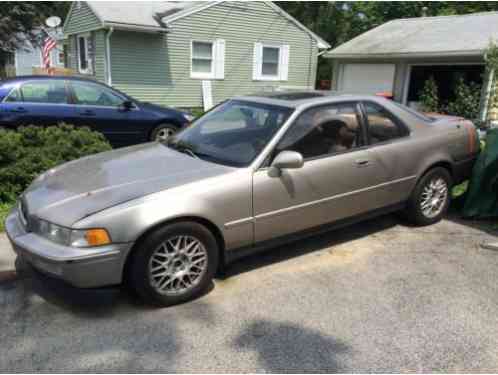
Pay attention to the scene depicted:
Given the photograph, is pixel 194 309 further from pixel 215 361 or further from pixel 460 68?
pixel 460 68

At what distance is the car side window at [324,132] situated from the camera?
161 inches

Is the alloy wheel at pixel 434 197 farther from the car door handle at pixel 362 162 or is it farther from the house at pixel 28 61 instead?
the house at pixel 28 61

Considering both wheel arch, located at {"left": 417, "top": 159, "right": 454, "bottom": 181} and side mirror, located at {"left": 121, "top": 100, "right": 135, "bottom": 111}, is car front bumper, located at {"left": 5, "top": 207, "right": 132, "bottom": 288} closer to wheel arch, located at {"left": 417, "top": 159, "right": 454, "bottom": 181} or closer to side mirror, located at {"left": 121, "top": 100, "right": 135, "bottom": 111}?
wheel arch, located at {"left": 417, "top": 159, "right": 454, "bottom": 181}

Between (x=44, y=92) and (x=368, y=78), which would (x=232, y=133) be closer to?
(x=44, y=92)

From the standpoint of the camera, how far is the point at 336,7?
109 feet

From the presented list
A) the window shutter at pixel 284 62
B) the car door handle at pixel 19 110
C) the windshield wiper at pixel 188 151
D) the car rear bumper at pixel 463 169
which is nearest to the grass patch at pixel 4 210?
the windshield wiper at pixel 188 151

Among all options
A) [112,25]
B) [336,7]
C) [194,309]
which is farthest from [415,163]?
[336,7]

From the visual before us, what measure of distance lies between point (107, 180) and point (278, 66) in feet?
49.6

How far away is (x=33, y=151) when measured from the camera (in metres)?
5.89

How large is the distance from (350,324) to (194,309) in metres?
1.18

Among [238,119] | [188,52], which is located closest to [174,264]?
[238,119]

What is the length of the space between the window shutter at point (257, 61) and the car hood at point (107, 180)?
13576 mm

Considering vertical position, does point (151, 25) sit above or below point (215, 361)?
above

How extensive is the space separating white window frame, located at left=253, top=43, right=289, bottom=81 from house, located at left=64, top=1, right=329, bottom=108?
0.04m
